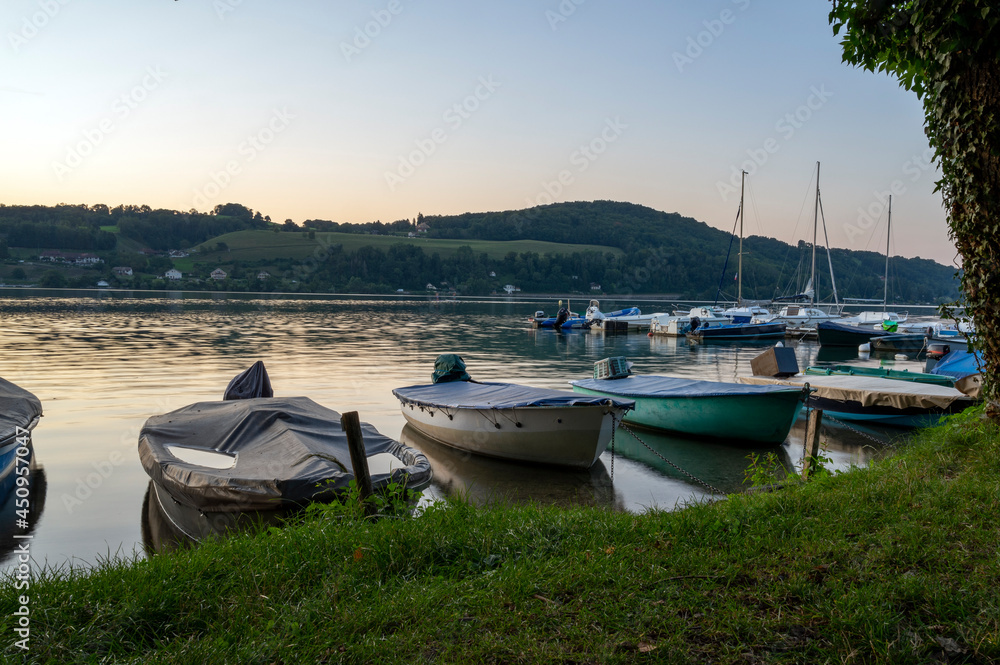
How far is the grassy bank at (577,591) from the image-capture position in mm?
3900

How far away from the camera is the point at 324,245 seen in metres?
170

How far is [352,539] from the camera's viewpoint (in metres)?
5.78

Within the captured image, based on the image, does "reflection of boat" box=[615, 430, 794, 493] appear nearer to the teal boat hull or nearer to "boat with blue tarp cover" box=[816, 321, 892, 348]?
the teal boat hull

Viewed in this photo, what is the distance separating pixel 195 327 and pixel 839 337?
47.1 metres

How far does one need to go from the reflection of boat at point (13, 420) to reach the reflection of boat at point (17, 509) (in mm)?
292

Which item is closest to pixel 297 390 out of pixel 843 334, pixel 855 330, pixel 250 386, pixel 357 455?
pixel 250 386

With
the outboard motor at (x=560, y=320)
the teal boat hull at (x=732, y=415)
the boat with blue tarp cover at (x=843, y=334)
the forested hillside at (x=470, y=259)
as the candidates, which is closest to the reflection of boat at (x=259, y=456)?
the teal boat hull at (x=732, y=415)

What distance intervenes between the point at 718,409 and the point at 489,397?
5174 millimetres

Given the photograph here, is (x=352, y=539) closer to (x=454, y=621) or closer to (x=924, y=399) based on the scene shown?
(x=454, y=621)

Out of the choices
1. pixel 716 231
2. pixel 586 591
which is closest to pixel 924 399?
pixel 586 591

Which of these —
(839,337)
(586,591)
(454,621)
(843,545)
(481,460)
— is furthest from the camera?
(839,337)

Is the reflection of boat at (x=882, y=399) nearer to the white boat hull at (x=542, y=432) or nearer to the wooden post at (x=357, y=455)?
the white boat hull at (x=542, y=432)

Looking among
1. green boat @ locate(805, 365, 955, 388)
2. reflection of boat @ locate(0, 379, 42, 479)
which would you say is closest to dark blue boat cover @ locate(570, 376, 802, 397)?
green boat @ locate(805, 365, 955, 388)

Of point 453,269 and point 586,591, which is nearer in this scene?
point 586,591
